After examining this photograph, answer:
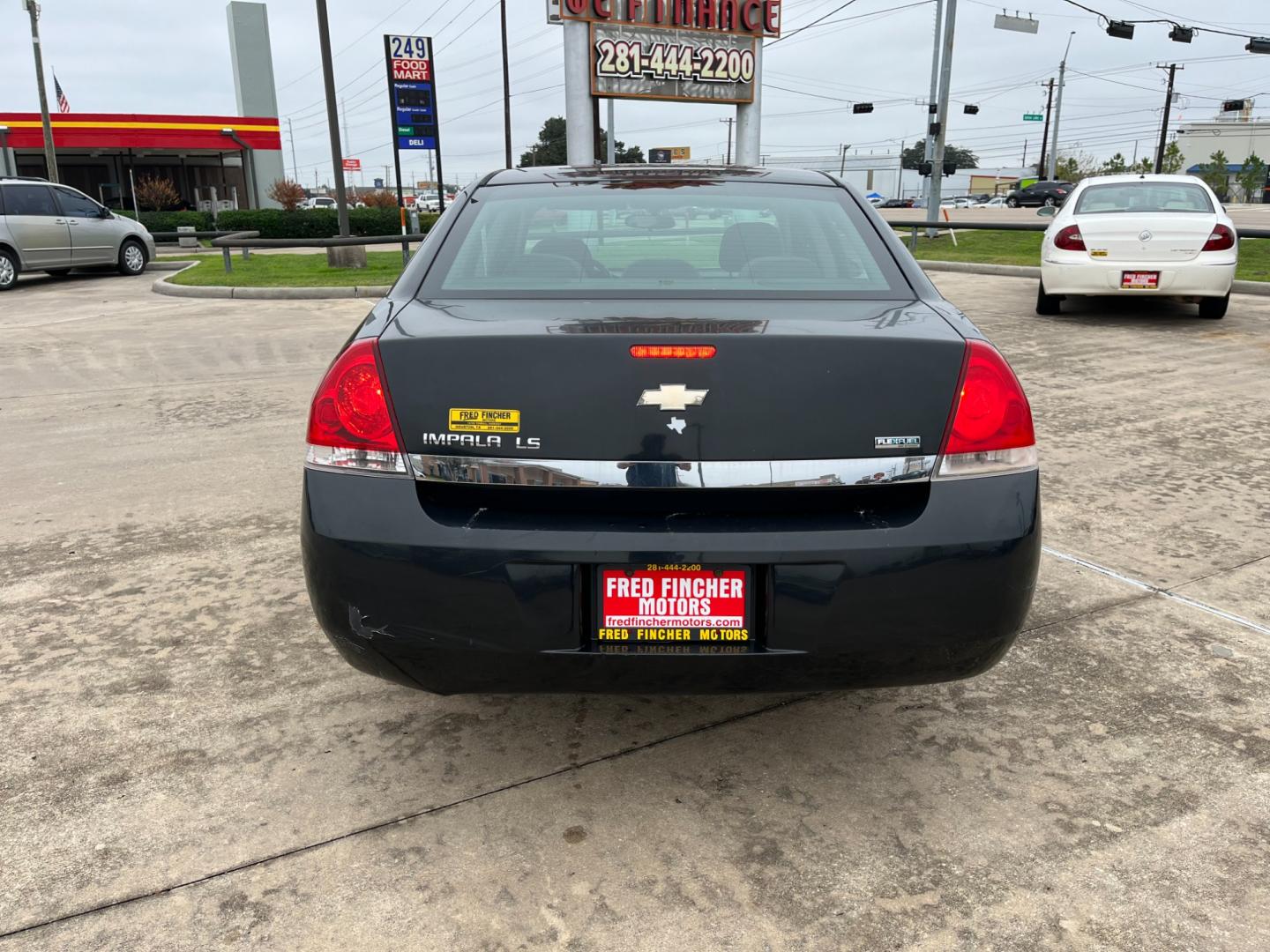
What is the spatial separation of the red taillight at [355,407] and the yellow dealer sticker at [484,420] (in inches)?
5.8

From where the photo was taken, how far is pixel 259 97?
4625 cm

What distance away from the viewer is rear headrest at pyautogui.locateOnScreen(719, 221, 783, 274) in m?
2.76

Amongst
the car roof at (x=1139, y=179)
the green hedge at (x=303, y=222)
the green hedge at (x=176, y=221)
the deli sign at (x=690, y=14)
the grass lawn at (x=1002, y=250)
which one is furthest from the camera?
the green hedge at (x=176, y=221)

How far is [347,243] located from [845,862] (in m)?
14.9

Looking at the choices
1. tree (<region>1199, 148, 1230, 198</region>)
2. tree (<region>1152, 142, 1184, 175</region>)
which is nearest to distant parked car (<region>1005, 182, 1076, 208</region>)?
tree (<region>1199, 148, 1230, 198</region>)

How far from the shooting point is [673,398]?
2057 mm

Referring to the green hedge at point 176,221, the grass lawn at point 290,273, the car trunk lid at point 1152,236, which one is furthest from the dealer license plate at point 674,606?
the green hedge at point 176,221

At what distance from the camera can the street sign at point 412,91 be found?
A: 68.5 ft

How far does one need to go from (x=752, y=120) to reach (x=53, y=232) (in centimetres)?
1484

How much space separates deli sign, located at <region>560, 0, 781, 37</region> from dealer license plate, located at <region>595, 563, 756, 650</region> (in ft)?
69.1

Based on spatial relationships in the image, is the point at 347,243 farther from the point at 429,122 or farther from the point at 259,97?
the point at 259,97

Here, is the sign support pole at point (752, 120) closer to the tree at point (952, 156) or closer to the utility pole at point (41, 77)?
the utility pole at point (41, 77)

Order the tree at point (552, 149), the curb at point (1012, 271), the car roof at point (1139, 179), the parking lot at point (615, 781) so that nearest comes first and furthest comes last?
the parking lot at point (615, 781) < the car roof at point (1139, 179) < the curb at point (1012, 271) < the tree at point (552, 149)

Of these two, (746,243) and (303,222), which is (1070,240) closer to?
(746,243)
